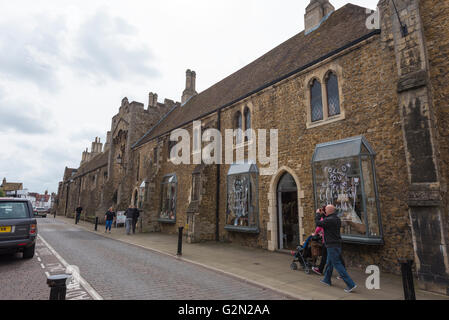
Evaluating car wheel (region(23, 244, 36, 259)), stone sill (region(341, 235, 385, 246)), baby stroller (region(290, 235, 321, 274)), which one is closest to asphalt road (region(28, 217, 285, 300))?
car wheel (region(23, 244, 36, 259))

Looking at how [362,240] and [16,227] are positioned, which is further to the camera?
[16,227]

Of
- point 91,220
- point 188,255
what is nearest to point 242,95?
point 188,255

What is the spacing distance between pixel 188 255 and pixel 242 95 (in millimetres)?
→ 7923

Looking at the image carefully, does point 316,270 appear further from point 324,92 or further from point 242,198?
point 324,92

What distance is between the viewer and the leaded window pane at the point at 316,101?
9.50 meters

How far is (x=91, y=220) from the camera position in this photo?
27.9m

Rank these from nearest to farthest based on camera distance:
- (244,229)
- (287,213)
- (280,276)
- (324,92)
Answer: (280,276) < (324,92) < (287,213) < (244,229)

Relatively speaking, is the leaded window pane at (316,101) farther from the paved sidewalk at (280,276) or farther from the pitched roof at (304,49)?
the paved sidewalk at (280,276)

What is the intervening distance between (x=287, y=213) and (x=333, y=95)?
4849 millimetres

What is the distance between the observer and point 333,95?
30.3ft

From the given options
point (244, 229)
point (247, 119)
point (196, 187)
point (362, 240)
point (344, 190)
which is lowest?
point (244, 229)

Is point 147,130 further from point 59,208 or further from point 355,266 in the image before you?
point 59,208

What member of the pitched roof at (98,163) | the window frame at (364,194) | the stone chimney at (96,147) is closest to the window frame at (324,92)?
the window frame at (364,194)

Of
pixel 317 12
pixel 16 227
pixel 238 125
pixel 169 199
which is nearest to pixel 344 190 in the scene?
pixel 238 125
